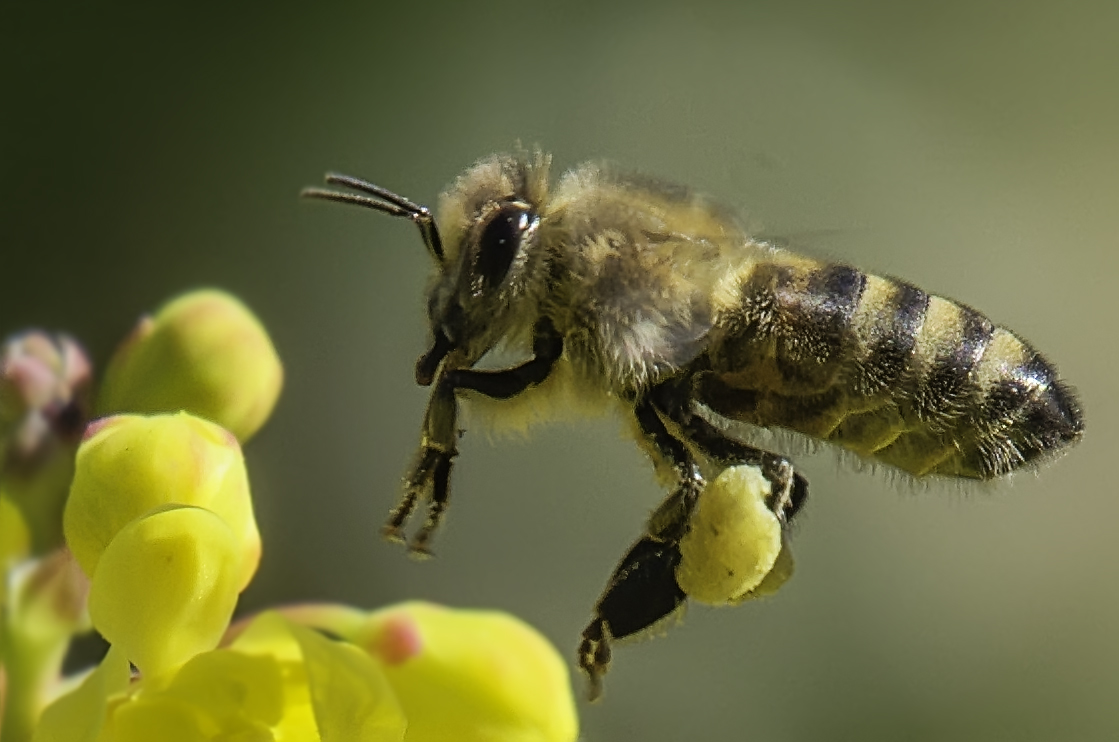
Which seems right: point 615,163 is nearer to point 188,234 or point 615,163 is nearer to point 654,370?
point 654,370

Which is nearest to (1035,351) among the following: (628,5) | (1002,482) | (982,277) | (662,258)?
(1002,482)

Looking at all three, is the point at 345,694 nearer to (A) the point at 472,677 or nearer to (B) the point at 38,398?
(A) the point at 472,677

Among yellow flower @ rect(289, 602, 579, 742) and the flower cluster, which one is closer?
the flower cluster

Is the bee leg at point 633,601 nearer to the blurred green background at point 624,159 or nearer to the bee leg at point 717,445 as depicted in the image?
A: the bee leg at point 717,445

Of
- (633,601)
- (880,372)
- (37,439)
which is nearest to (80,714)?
(37,439)

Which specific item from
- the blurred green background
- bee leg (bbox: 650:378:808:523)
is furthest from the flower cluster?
the blurred green background

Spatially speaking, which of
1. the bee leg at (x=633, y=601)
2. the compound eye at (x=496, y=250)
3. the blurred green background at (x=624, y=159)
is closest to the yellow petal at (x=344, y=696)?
the bee leg at (x=633, y=601)

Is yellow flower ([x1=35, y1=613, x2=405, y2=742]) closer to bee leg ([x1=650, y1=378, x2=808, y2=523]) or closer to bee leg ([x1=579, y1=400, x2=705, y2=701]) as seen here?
bee leg ([x1=579, y1=400, x2=705, y2=701])
